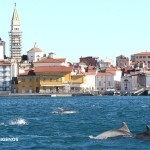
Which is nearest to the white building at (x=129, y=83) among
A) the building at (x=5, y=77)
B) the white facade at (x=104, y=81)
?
the white facade at (x=104, y=81)

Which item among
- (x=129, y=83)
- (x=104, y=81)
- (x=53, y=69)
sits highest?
(x=53, y=69)

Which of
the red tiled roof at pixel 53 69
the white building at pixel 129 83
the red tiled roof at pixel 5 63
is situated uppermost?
the red tiled roof at pixel 5 63

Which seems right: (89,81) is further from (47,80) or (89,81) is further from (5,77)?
(5,77)

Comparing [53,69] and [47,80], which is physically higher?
[53,69]

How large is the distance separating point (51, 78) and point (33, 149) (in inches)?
5027

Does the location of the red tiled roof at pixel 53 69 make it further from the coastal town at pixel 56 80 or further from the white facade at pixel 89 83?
the white facade at pixel 89 83

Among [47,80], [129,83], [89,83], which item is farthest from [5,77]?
[129,83]

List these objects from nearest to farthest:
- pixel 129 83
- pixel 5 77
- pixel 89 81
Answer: pixel 5 77 → pixel 89 81 → pixel 129 83

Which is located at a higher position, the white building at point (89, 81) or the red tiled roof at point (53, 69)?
the red tiled roof at point (53, 69)

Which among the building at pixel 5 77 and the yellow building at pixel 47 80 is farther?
the building at pixel 5 77

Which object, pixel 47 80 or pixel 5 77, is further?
pixel 5 77

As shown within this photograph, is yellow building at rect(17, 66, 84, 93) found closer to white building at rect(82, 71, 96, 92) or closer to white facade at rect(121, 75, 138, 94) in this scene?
white building at rect(82, 71, 96, 92)

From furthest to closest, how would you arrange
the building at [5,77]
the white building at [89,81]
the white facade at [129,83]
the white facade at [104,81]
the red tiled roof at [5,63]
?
the white facade at [104,81] → the white facade at [129,83] → the white building at [89,81] → the red tiled roof at [5,63] → the building at [5,77]

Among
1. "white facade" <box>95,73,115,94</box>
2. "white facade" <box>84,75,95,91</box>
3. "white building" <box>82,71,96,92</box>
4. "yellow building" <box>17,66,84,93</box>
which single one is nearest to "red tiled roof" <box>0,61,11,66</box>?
"yellow building" <box>17,66,84,93</box>
